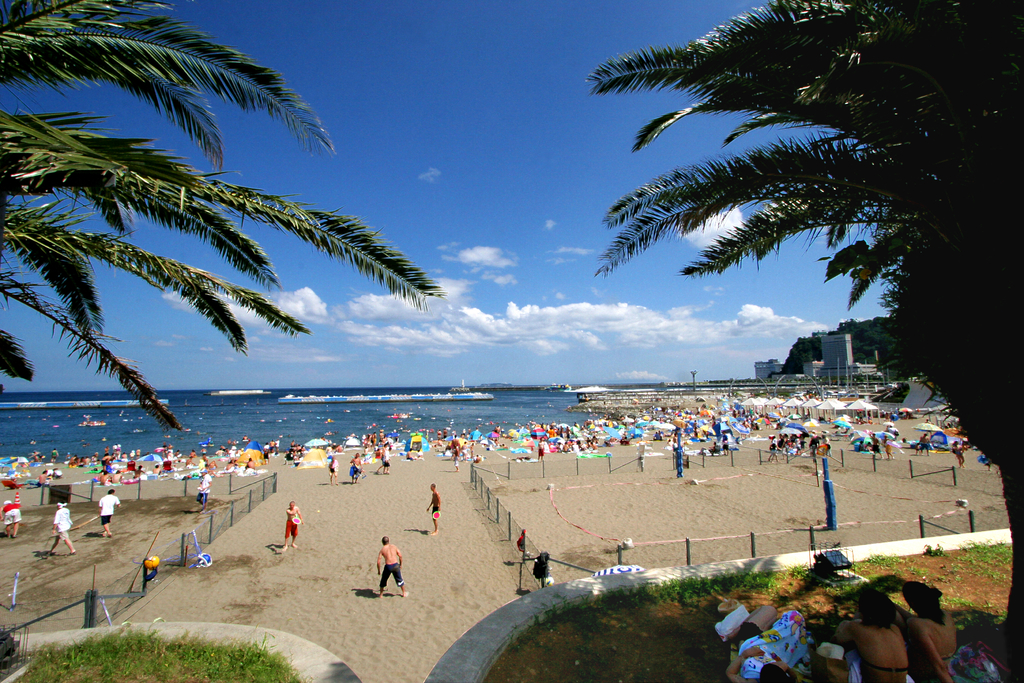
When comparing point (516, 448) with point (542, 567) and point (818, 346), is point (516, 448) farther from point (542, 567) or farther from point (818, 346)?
point (818, 346)

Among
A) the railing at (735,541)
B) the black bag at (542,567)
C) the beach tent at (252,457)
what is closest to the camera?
the black bag at (542,567)

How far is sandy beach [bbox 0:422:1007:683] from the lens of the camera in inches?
324

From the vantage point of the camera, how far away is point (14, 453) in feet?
123

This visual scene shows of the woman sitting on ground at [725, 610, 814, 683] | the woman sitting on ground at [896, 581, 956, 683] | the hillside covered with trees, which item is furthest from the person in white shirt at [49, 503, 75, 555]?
the hillside covered with trees

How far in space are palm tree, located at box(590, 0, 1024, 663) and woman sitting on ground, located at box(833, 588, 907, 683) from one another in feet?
5.51

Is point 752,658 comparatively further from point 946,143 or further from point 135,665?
point 135,665

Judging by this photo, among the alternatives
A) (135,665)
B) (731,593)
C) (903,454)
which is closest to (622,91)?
(731,593)

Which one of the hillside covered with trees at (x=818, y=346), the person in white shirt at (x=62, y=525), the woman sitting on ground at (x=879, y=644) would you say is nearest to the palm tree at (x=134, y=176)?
the woman sitting on ground at (x=879, y=644)

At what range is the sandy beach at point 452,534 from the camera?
8.23 meters

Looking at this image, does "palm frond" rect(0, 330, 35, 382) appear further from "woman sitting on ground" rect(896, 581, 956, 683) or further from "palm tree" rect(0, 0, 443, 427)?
"woman sitting on ground" rect(896, 581, 956, 683)

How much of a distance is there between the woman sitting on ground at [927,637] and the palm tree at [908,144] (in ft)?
2.77

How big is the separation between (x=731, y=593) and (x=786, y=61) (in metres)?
6.29

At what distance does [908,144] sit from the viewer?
4715 mm

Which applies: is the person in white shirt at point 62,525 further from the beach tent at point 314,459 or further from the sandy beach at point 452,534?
the beach tent at point 314,459
